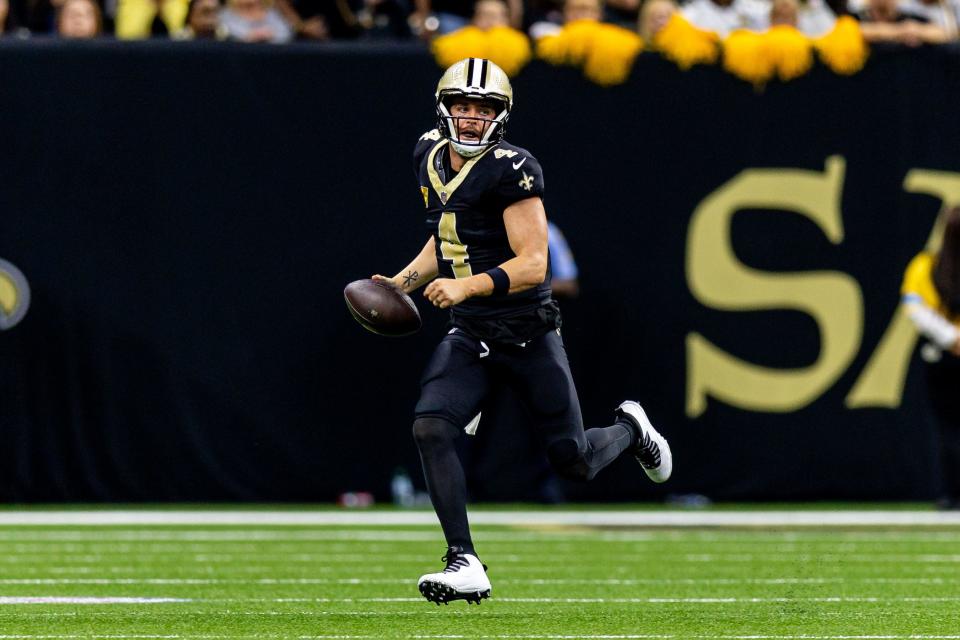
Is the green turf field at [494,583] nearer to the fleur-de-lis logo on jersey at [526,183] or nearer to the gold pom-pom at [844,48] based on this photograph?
the fleur-de-lis logo on jersey at [526,183]

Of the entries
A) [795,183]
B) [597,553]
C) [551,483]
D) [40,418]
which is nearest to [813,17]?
[795,183]

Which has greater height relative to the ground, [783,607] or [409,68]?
[409,68]

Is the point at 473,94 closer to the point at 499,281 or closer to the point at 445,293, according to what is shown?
the point at 499,281

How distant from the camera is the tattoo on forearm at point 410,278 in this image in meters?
6.54

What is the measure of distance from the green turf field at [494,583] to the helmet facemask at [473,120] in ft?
5.12

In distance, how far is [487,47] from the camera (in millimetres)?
11383

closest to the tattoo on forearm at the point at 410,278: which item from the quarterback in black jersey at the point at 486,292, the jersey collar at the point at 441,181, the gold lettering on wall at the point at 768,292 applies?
the quarterback in black jersey at the point at 486,292

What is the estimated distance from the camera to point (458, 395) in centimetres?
614

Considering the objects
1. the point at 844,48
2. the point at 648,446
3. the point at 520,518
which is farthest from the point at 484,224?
the point at 844,48

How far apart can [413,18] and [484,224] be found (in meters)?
6.00

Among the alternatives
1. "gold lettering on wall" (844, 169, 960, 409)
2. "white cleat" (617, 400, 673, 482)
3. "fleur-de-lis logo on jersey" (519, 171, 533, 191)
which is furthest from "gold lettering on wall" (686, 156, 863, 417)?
"fleur-de-lis logo on jersey" (519, 171, 533, 191)

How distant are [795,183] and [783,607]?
5.55m

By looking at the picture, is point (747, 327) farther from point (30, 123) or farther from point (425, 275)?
point (425, 275)

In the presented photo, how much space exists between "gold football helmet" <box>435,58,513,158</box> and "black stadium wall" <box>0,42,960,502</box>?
5214 mm
